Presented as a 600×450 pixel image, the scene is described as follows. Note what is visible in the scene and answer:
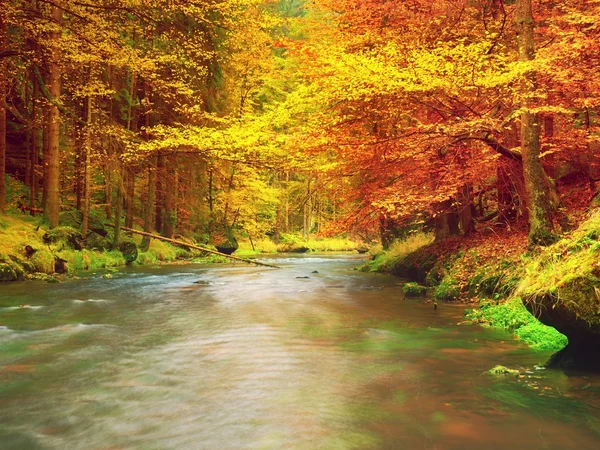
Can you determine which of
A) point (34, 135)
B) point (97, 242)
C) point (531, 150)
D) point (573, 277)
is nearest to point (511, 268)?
point (531, 150)

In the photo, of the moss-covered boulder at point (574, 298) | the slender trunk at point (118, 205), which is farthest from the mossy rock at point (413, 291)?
the slender trunk at point (118, 205)

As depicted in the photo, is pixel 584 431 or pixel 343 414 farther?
pixel 343 414

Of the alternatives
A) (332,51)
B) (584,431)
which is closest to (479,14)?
(332,51)

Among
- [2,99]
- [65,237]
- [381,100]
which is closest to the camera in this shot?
[381,100]

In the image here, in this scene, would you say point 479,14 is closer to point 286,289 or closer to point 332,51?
point 332,51

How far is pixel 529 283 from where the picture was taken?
5824 mm

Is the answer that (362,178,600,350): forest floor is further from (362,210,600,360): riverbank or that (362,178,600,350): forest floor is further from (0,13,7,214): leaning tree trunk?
(0,13,7,214): leaning tree trunk

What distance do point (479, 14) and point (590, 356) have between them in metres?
9.39

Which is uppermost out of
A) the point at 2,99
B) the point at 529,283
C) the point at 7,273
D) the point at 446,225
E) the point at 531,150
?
the point at 2,99

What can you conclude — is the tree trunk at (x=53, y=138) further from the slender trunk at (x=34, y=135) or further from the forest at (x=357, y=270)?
the slender trunk at (x=34, y=135)

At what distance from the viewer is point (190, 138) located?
15.9m

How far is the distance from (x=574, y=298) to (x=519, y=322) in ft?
8.62

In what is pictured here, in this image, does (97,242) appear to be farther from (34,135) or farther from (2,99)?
(2,99)

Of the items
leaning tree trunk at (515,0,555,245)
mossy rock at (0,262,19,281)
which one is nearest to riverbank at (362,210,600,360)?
leaning tree trunk at (515,0,555,245)
